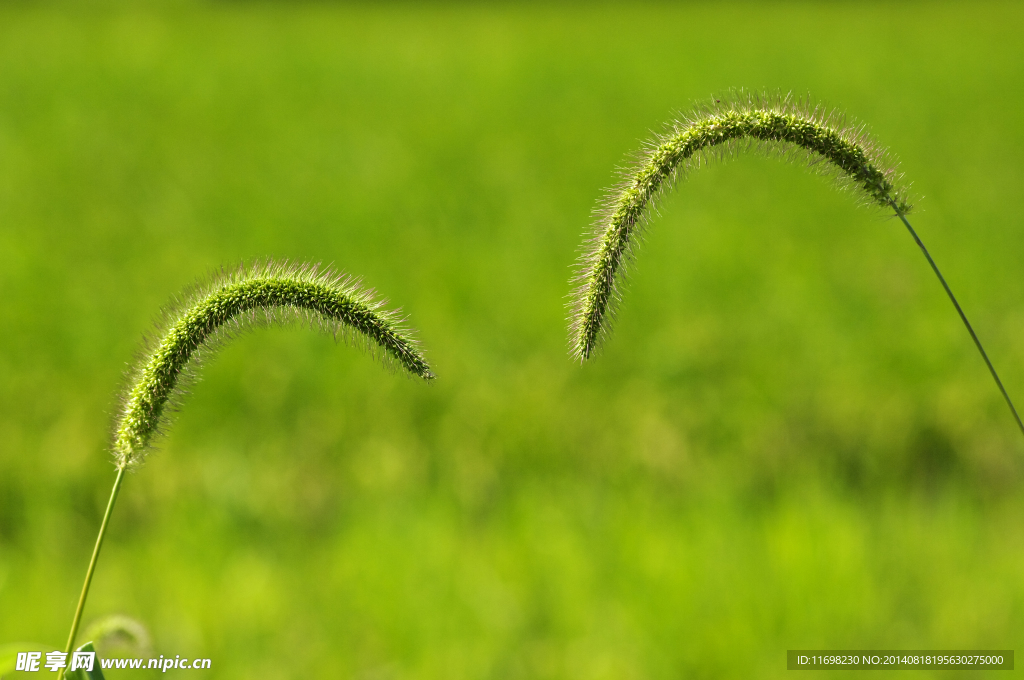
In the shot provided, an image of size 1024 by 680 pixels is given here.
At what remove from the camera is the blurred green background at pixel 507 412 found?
4113 millimetres

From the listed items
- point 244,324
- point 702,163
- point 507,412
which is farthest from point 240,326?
point 507,412

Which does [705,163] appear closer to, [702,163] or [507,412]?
[702,163]

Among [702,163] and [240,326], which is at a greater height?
[702,163]

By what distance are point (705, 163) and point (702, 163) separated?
3 cm

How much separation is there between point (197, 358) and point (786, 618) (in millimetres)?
3559

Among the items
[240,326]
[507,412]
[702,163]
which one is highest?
[507,412]

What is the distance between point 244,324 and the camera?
3.82ft

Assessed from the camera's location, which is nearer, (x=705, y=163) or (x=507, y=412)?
(x=705, y=163)

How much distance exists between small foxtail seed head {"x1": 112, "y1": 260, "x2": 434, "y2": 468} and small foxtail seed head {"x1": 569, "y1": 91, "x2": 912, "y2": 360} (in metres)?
0.23

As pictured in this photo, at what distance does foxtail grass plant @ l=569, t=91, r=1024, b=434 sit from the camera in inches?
42.1

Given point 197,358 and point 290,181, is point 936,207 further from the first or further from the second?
point 197,358

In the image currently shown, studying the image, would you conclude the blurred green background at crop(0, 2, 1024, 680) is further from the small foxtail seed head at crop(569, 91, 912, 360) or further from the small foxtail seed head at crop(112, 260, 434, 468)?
the small foxtail seed head at crop(112, 260, 434, 468)

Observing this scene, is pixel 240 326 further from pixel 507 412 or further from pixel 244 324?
pixel 507 412

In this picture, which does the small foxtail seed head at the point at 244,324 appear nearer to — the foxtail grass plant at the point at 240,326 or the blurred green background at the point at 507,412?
the foxtail grass plant at the point at 240,326
